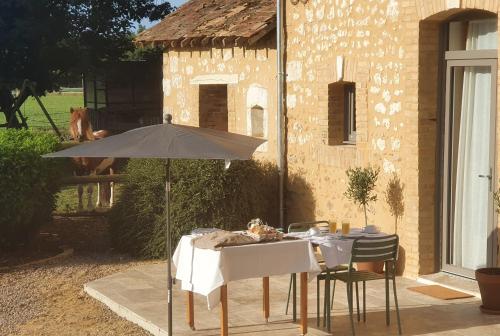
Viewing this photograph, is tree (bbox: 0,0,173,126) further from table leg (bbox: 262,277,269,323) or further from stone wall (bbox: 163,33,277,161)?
table leg (bbox: 262,277,269,323)

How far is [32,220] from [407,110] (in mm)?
5636

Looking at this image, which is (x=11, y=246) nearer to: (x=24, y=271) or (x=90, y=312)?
(x=24, y=271)

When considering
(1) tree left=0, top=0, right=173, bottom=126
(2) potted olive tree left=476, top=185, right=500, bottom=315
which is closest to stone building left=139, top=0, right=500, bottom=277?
(2) potted olive tree left=476, top=185, right=500, bottom=315

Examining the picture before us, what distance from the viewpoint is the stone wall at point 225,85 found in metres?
13.0

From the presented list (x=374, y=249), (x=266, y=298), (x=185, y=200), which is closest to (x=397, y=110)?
(x=374, y=249)

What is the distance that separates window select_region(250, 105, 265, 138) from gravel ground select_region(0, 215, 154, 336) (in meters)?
2.86

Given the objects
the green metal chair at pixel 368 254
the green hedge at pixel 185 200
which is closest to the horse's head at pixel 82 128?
the green hedge at pixel 185 200

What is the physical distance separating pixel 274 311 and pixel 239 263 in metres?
1.49

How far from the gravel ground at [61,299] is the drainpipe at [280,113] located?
224cm

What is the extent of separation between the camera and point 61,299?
10.0 m

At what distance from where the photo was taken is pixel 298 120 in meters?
12.3

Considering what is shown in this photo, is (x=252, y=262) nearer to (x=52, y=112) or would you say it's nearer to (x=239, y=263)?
(x=239, y=263)

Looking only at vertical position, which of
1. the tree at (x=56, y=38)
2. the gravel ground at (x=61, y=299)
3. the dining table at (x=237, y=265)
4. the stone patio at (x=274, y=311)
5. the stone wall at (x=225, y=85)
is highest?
the tree at (x=56, y=38)

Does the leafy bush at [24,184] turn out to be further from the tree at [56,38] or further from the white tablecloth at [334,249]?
the tree at [56,38]
